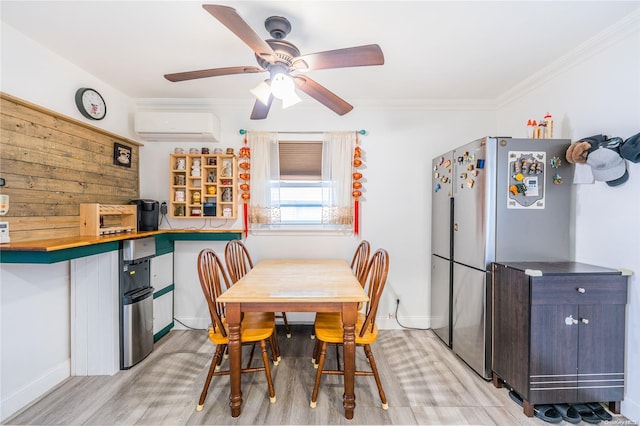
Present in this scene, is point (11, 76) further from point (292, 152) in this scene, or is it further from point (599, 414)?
point (599, 414)

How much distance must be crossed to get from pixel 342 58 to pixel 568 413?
2544 mm

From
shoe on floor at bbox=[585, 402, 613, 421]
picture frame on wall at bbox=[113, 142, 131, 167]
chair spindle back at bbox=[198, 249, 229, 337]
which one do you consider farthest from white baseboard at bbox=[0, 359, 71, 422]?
shoe on floor at bbox=[585, 402, 613, 421]

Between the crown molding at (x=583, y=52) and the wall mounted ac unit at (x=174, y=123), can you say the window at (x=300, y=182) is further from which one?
the crown molding at (x=583, y=52)

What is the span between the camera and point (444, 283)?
268 cm

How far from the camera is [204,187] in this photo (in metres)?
2.98

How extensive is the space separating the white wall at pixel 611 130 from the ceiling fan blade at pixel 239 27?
223 cm

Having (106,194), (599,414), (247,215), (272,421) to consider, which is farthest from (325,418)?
(106,194)

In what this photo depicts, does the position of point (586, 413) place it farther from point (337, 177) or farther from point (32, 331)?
point (32, 331)

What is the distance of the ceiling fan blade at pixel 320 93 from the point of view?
1809 mm

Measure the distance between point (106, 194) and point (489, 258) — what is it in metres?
3.35

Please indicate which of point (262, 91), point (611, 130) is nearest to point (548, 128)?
point (611, 130)

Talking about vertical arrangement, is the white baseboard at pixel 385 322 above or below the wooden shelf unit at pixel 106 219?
below

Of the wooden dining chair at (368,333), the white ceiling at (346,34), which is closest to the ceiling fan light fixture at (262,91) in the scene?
the white ceiling at (346,34)

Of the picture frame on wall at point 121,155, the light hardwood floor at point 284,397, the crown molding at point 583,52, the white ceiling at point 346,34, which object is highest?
the white ceiling at point 346,34
